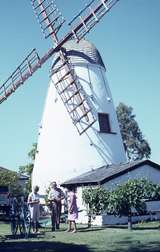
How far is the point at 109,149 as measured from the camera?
84.1ft

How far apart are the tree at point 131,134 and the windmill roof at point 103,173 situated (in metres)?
25.3

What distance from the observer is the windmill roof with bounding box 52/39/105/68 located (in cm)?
2647

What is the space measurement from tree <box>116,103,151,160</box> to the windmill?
→ 23.2 m

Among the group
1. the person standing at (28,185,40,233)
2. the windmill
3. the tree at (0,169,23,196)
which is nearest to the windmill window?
the windmill

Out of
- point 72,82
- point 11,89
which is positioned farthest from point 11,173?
point 72,82

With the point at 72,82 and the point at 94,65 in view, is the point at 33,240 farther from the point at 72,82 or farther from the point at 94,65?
the point at 94,65

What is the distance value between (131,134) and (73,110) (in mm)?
26440

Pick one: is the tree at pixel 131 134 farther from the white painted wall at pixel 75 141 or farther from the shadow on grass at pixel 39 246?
the shadow on grass at pixel 39 246

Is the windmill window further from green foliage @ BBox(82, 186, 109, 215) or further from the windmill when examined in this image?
green foliage @ BBox(82, 186, 109, 215)

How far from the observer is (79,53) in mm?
26609

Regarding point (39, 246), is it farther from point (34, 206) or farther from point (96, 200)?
point (96, 200)

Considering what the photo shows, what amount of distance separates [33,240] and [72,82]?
13.7m

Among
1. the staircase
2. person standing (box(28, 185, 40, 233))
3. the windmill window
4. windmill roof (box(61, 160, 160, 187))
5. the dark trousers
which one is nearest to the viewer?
person standing (box(28, 185, 40, 233))

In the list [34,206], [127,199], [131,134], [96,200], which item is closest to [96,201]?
[96,200]
